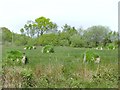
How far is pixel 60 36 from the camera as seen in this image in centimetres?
3712

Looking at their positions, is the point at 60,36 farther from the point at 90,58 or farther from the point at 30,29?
the point at 90,58

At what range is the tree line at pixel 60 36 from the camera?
32250 mm

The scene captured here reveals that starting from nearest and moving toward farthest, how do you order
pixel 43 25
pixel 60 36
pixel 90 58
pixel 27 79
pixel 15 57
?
pixel 27 79 → pixel 15 57 → pixel 90 58 → pixel 60 36 → pixel 43 25

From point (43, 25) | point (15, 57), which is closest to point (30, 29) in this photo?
point (43, 25)

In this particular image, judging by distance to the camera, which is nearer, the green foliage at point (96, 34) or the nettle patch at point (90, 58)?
the nettle patch at point (90, 58)

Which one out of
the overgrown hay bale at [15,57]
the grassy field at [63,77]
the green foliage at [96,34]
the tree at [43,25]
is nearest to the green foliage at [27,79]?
the grassy field at [63,77]

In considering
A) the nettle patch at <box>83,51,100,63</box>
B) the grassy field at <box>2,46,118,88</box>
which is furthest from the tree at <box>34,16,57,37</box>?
the grassy field at <box>2,46,118,88</box>

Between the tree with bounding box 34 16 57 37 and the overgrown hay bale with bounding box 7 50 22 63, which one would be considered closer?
the overgrown hay bale with bounding box 7 50 22 63

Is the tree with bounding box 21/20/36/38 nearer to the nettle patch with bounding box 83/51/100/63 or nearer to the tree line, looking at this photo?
the tree line

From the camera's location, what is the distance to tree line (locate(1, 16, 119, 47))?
106 feet

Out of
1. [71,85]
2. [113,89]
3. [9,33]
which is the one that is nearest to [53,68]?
[71,85]

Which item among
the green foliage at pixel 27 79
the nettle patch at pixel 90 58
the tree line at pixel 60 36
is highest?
the tree line at pixel 60 36

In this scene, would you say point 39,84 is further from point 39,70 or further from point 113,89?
point 113,89

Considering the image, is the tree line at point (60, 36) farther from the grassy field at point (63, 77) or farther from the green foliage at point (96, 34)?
the grassy field at point (63, 77)
